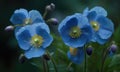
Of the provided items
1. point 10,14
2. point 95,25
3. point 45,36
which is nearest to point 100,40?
point 95,25

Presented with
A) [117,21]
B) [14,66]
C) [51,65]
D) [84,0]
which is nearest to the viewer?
[51,65]

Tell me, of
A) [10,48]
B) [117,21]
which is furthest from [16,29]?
[10,48]

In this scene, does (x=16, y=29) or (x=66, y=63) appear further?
(x=66, y=63)

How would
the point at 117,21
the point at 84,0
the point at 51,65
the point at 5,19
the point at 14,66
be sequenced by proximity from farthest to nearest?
1. the point at 5,19
2. the point at 14,66
3. the point at 84,0
4. the point at 117,21
5. the point at 51,65

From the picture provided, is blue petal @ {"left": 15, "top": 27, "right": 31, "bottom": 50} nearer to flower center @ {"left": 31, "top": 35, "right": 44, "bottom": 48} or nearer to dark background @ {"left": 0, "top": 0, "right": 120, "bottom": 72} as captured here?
flower center @ {"left": 31, "top": 35, "right": 44, "bottom": 48}

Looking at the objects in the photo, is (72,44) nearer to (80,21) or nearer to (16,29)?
(80,21)

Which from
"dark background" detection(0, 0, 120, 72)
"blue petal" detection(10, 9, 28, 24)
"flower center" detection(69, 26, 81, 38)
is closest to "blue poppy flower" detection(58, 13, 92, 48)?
"flower center" detection(69, 26, 81, 38)

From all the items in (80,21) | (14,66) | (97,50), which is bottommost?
(14,66)
